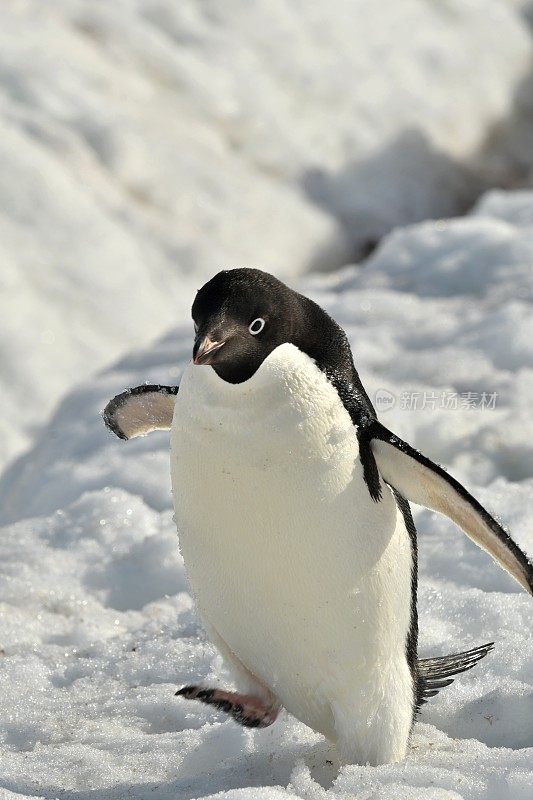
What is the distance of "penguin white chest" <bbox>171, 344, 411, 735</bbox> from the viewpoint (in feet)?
7.50

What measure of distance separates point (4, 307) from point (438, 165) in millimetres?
3300

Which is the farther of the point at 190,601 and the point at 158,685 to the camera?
the point at 190,601

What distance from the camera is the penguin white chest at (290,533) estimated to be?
2.29 meters

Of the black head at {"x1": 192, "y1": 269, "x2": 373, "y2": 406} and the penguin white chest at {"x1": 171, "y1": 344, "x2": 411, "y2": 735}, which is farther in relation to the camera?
the penguin white chest at {"x1": 171, "y1": 344, "x2": 411, "y2": 735}

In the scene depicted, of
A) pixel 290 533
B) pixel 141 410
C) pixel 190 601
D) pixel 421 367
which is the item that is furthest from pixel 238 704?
pixel 421 367

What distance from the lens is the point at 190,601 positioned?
3408 mm

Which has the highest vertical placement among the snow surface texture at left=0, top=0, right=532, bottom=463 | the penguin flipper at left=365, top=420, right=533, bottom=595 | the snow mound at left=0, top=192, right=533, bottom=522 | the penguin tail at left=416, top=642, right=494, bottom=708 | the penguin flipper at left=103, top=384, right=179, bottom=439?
the snow surface texture at left=0, top=0, right=532, bottom=463

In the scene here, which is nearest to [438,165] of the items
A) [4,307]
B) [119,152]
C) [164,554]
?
[119,152]

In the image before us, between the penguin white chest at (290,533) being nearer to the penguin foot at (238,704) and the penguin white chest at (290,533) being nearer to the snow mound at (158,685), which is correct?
the penguin foot at (238,704)

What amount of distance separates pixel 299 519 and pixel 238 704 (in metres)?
0.41

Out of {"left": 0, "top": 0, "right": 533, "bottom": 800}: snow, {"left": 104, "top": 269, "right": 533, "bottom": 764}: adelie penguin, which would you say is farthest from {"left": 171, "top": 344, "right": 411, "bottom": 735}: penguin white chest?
{"left": 0, "top": 0, "right": 533, "bottom": 800}: snow

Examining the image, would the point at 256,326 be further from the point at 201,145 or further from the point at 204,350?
the point at 201,145

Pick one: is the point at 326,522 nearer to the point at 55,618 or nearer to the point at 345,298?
the point at 55,618

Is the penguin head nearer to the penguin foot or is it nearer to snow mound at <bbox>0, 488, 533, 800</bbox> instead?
the penguin foot
